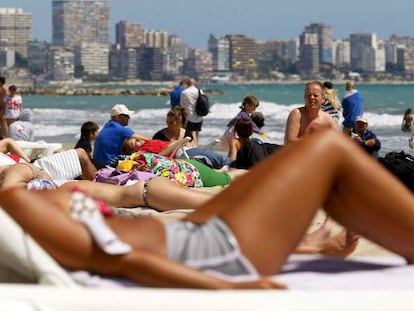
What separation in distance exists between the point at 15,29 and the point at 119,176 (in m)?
179

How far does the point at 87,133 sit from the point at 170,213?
4.36 meters

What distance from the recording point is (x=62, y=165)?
27.7 feet

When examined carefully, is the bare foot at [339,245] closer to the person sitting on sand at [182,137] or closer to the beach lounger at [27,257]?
the beach lounger at [27,257]

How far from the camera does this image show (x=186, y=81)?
15109 mm

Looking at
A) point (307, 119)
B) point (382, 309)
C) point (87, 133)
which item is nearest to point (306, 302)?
point (382, 309)

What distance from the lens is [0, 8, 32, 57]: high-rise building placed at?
573ft

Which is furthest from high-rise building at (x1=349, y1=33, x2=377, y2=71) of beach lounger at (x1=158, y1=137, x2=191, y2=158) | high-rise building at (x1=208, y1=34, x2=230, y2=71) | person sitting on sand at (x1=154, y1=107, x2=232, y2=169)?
beach lounger at (x1=158, y1=137, x2=191, y2=158)

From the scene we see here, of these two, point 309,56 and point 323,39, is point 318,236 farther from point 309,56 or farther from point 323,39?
point 323,39

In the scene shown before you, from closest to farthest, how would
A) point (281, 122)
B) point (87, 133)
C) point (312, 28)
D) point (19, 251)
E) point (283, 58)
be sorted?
point (19, 251)
point (87, 133)
point (281, 122)
point (283, 58)
point (312, 28)

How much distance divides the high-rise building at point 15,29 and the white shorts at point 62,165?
162 meters

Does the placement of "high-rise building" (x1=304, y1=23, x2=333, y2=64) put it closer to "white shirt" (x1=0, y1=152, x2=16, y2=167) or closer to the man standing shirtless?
the man standing shirtless

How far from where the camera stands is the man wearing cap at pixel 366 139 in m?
10.5

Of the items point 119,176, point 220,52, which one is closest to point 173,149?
point 119,176

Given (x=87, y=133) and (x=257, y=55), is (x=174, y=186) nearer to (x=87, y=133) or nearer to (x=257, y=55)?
(x=87, y=133)
